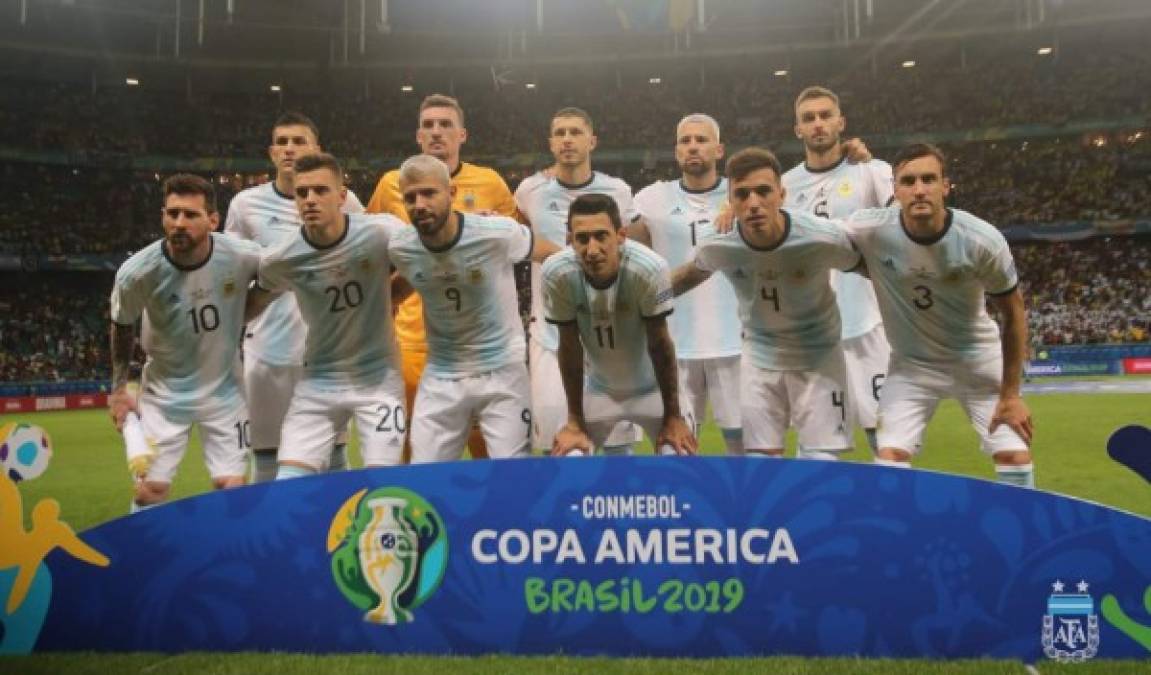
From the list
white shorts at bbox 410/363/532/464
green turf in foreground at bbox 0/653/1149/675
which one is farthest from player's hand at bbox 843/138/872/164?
green turf in foreground at bbox 0/653/1149/675

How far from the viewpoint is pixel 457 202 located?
5.89 m

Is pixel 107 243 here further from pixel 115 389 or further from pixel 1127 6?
pixel 1127 6

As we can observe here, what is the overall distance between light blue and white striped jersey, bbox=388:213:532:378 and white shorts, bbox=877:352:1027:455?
2.05 m

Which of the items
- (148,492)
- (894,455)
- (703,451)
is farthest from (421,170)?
(703,451)

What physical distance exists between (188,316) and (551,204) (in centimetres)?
245

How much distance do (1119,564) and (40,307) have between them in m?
36.9

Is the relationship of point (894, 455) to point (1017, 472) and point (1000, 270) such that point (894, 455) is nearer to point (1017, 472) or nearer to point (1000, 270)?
point (1017, 472)

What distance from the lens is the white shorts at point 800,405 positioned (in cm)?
494

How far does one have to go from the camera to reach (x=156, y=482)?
4.99 metres

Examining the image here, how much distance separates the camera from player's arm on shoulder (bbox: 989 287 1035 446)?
441cm

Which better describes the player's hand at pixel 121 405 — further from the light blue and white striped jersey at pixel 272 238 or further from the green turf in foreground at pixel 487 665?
the green turf in foreground at pixel 487 665

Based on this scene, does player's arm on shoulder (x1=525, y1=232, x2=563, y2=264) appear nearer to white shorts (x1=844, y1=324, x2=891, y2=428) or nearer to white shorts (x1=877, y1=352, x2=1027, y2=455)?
white shorts (x1=844, y1=324, x2=891, y2=428)

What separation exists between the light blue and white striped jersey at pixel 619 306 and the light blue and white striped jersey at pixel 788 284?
45 centimetres

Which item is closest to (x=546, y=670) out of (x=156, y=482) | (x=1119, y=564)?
(x=1119, y=564)
